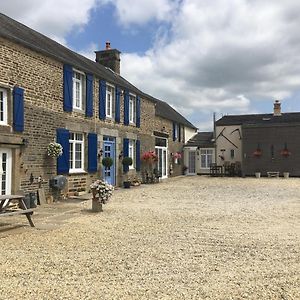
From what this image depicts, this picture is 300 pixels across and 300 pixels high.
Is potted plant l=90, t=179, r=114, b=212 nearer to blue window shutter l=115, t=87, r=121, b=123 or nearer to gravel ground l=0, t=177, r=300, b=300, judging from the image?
gravel ground l=0, t=177, r=300, b=300

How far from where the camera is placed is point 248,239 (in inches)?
265

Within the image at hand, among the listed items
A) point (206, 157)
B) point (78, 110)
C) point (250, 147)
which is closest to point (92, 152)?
point (78, 110)

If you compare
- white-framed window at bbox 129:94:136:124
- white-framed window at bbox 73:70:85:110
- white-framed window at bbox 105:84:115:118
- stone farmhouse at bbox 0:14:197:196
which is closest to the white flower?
stone farmhouse at bbox 0:14:197:196

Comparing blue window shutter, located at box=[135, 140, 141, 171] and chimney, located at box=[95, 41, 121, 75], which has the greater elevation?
chimney, located at box=[95, 41, 121, 75]

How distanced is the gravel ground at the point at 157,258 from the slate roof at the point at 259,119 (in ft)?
64.7

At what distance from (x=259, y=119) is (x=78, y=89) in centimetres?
1940

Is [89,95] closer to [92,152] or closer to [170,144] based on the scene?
[92,152]

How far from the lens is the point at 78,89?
581 inches

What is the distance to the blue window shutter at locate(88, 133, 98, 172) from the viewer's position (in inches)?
586

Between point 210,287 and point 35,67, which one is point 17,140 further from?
point 210,287

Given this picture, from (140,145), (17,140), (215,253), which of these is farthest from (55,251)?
(140,145)

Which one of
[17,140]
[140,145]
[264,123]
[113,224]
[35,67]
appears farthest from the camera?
[264,123]

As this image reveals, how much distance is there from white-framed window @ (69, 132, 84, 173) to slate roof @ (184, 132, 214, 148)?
16.7 m

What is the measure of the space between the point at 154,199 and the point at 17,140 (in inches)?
192
